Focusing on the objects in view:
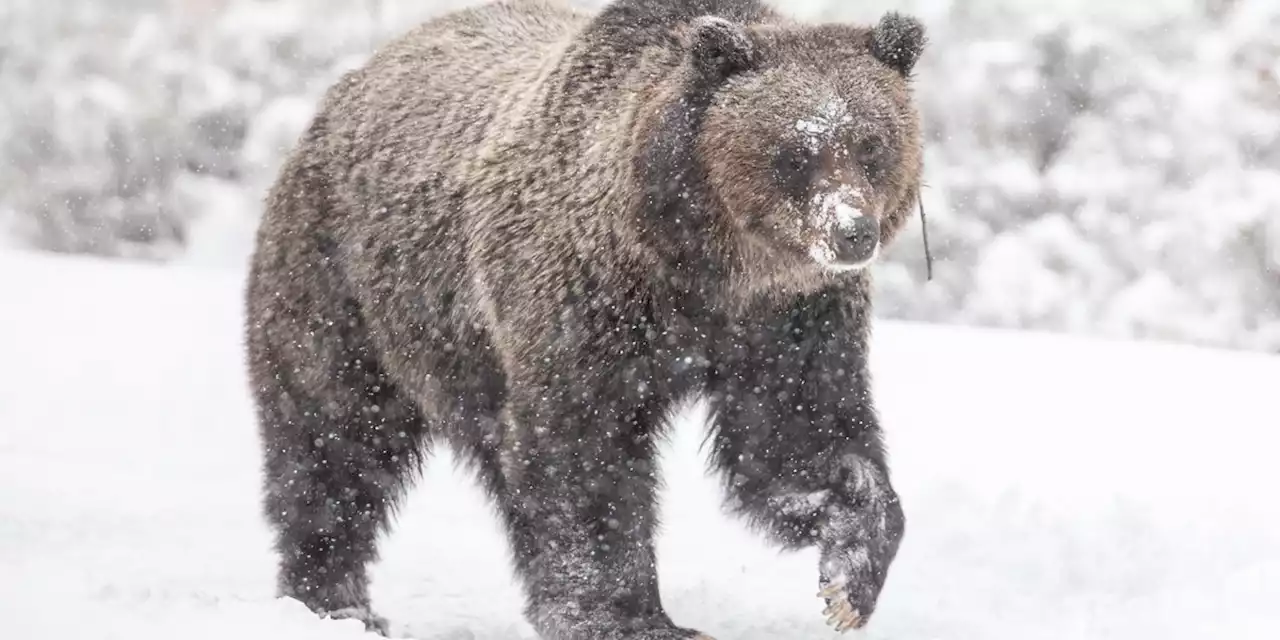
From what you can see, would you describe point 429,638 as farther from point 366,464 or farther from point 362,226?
point 362,226

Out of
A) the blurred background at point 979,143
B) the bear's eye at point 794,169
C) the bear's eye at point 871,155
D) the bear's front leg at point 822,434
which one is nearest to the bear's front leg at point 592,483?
the bear's front leg at point 822,434

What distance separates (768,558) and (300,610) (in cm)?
350

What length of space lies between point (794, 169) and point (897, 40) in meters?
0.57

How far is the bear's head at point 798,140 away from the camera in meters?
4.71

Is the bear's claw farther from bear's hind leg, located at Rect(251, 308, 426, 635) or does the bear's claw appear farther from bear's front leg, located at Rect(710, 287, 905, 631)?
bear's hind leg, located at Rect(251, 308, 426, 635)

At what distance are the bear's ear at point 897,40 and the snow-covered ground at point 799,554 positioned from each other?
2058 millimetres

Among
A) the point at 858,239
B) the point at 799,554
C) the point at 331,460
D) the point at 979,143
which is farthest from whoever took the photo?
the point at 979,143

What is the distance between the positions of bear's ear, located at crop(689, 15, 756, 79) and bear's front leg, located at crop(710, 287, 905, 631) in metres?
0.80

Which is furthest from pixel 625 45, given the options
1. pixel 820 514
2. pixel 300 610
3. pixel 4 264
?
pixel 4 264

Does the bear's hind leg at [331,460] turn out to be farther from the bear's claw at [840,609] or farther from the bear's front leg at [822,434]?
the bear's claw at [840,609]

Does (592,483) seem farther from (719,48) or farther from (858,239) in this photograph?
(719,48)

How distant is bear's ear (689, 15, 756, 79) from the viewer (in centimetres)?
480

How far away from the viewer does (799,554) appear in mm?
9062

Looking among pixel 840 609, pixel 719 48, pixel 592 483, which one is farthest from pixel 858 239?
pixel 840 609
